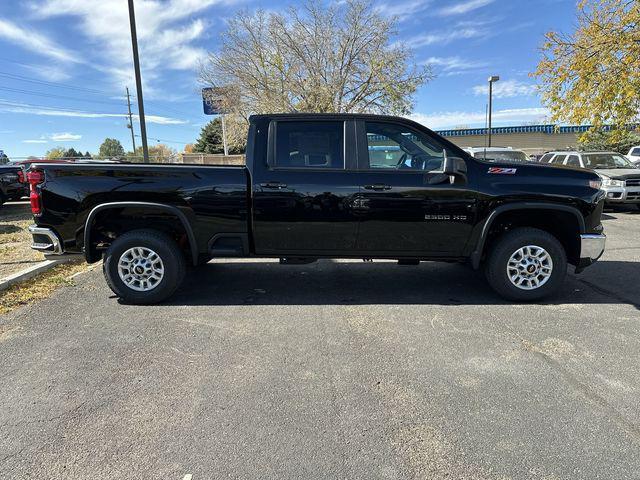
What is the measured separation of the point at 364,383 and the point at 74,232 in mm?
3526

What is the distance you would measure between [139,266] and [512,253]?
13.4ft

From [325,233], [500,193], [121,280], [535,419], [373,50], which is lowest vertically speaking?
[535,419]

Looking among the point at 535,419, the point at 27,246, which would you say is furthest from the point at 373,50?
the point at 535,419

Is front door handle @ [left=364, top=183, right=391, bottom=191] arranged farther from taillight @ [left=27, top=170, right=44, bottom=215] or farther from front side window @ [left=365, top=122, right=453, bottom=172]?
taillight @ [left=27, top=170, right=44, bottom=215]

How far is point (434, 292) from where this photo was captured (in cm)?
538

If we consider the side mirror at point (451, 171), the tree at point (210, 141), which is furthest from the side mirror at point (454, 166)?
the tree at point (210, 141)

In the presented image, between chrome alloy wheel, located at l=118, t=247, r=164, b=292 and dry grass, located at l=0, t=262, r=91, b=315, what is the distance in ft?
4.01

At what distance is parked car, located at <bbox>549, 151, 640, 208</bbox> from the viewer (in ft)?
39.1

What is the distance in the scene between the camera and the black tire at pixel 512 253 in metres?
4.77

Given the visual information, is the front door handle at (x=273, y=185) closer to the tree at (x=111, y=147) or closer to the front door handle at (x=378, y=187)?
the front door handle at (x=378, y=187)

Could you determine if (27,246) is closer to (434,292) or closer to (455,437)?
(434,292)

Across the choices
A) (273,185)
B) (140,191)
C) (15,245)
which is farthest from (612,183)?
(15,245)

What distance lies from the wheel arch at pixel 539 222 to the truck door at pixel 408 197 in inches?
7.6

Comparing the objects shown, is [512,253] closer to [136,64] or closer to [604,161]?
[604,161]
